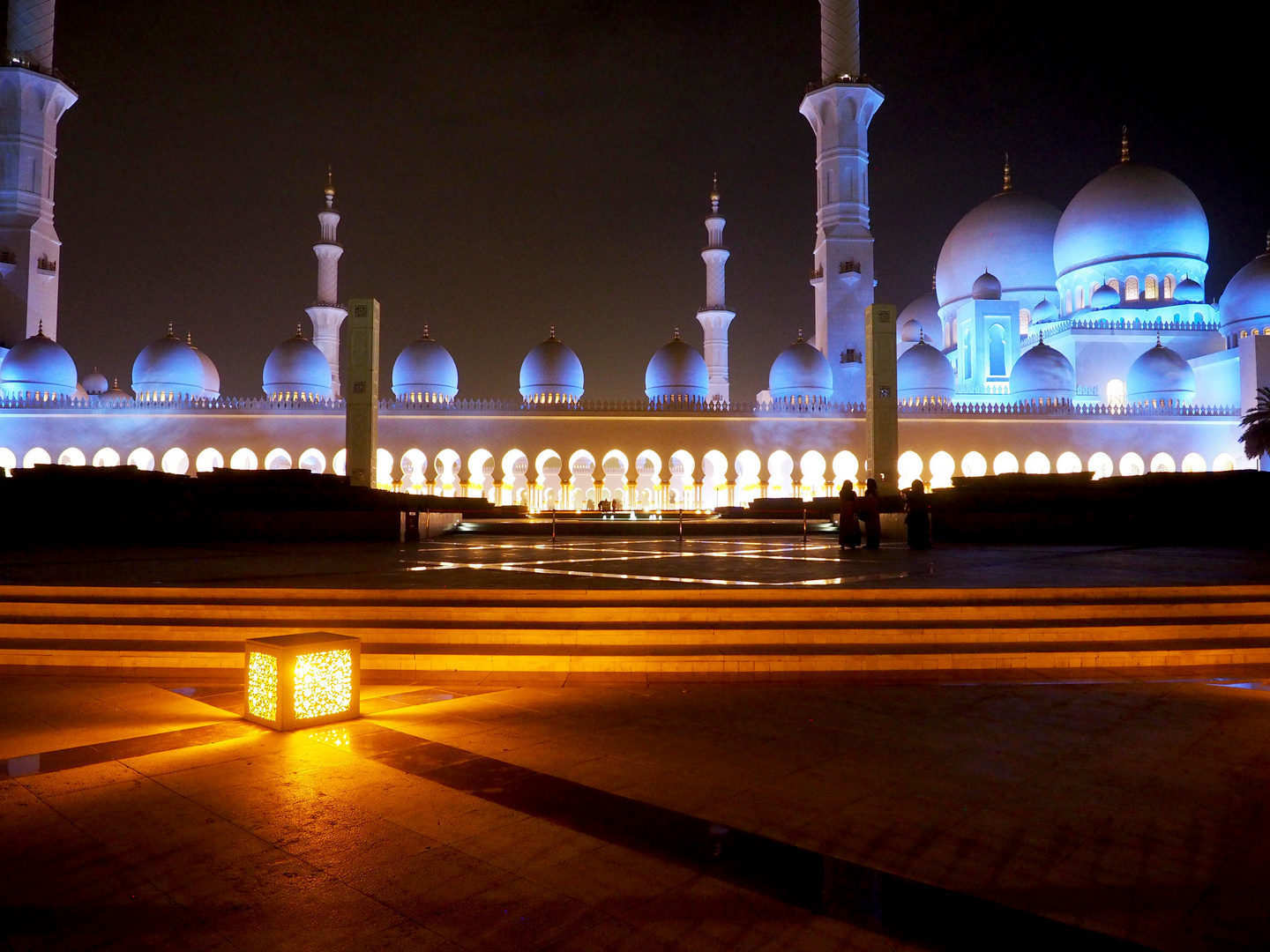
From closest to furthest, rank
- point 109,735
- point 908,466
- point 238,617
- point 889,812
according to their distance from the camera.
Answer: point 889,812, point 109,735, point 238,617, point 908,466

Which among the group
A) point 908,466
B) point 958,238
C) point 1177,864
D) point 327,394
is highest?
point 958,238

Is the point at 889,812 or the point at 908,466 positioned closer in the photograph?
the point at 889,812

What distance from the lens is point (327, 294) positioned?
3169cm

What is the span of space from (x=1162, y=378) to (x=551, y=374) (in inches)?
752

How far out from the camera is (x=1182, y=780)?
10.3 ft

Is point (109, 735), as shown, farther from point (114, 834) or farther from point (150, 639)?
point (150, 639)

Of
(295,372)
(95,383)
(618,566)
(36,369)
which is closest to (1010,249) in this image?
(295,372)

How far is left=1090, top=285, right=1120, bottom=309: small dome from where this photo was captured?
28625mm

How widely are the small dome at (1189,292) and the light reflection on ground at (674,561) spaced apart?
22985 mm

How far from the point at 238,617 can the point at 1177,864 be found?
219 inches

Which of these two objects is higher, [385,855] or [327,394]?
[327,394]

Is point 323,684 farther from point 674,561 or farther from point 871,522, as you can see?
point 871,522

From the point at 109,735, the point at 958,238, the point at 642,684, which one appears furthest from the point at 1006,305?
the point at 109,735

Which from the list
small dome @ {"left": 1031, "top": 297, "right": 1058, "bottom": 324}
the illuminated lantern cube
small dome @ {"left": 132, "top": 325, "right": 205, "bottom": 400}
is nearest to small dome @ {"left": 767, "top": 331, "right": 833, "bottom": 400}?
small dome @ {"left": 1031, "top": 297, "right": 1058, "bottom": 324}
